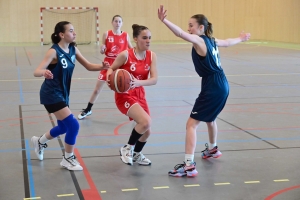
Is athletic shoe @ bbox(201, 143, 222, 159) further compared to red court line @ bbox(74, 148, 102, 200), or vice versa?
athletic shoe @ bbox(201, 143, 222, 159)

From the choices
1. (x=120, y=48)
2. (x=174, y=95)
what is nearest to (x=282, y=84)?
(x=174, y=95)

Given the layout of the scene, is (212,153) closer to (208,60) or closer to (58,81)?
(208,60)

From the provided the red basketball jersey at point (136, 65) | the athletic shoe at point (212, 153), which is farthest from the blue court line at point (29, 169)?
the athletic shoe at point (212, 153)

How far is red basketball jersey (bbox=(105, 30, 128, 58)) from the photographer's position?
8594 mm

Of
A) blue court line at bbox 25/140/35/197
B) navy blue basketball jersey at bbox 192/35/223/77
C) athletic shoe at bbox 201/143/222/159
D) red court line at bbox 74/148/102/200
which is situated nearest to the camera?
red court line at bbox 74/148/102/200

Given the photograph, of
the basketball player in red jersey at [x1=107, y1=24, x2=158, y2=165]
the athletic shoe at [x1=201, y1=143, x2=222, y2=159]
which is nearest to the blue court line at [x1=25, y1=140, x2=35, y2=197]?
the basketball player in red jersey at [x1=107, y1=24, x2=158, y2=165]

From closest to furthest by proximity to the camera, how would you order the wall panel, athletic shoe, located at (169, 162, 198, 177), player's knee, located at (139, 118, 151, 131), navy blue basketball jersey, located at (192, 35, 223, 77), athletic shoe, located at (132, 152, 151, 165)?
athletic shoe, located at (169, 162, 198, 177)
navy blue basketball jersey, located at (192, 35, 223, 77)
player's knee, located at (139, 118, 151, 131)
athletic shoe, located at (132, 152, 151, 165)
the wall panel

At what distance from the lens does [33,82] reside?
12.3m

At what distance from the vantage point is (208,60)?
16.6 ft

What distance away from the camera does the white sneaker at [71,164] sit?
5141mm

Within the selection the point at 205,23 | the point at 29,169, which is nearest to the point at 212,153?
the point at 205,23

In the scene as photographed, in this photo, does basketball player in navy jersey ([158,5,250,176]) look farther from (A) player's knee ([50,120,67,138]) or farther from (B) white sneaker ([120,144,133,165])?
(A) player's knee ([50,120,67,138])

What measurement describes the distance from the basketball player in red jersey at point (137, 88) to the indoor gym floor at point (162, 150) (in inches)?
7.4

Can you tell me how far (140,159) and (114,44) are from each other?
3628 millimetres
